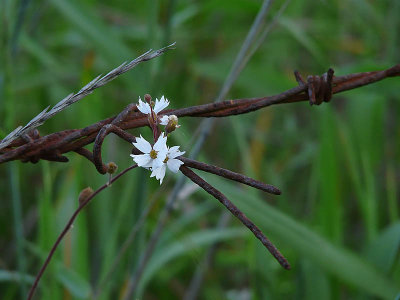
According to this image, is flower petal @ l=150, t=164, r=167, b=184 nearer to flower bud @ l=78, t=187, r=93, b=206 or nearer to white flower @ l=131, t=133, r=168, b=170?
white flower @ l=131, t=133, r=168, b=170

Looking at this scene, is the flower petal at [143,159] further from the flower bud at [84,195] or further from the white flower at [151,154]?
the flower bud at [84,195]

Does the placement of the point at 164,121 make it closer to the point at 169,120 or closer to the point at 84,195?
the point at 169,120

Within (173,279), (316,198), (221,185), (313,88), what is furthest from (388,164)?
(313,88)

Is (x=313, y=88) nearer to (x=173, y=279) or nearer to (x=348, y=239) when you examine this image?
(x=173, y=279)

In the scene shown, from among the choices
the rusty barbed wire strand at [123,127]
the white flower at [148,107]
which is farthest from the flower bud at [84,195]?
the white flower at [148,107]

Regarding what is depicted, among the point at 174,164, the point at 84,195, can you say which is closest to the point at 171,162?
the point at 174,164

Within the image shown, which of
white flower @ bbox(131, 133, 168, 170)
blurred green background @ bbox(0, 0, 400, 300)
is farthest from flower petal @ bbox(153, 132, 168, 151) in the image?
blurred green background @ bbox(0, 0, 400, 300)
